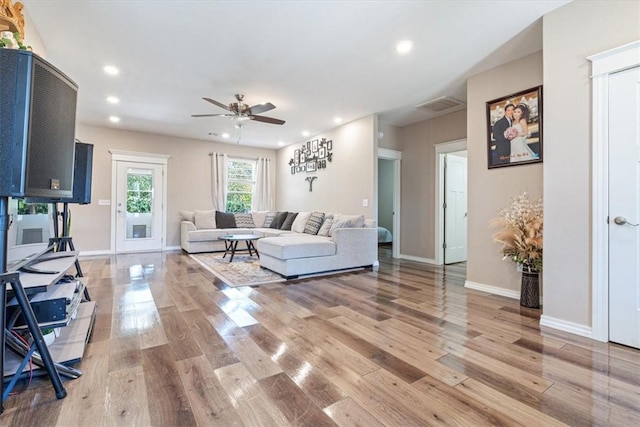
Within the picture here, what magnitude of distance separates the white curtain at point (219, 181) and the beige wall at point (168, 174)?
137 mm

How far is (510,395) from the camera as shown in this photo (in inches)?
57.4

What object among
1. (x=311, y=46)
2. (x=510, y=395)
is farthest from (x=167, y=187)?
(x=510, y=395)

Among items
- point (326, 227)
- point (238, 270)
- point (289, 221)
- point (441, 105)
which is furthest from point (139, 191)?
point (441, 105)

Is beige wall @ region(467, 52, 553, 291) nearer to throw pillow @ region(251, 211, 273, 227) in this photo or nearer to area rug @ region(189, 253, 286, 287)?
area rug @ region(189, 253, 286, 287)

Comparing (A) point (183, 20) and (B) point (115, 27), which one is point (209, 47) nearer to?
(A) point (183, 20)

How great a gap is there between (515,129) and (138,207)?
6.82m

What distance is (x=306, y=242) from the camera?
4031mm

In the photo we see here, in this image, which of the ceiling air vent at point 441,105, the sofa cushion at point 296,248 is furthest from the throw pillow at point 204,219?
the ceiling air vent at point 441,105

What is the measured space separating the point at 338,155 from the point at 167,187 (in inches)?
156

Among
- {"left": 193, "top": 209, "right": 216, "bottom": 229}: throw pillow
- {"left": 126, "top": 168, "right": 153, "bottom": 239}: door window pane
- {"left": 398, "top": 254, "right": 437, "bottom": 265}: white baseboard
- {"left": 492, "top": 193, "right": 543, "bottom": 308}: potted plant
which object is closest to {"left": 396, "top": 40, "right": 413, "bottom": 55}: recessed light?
{"left": 492, "top": 193, "right": 543, "bottom": 308}: potted plant

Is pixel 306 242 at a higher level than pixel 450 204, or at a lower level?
lower

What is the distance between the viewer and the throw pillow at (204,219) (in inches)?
255

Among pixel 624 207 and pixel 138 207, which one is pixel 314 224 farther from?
pixel 624 207

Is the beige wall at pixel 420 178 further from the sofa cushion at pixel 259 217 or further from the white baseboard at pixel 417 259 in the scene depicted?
the sofa cushion at pixel 259 217
